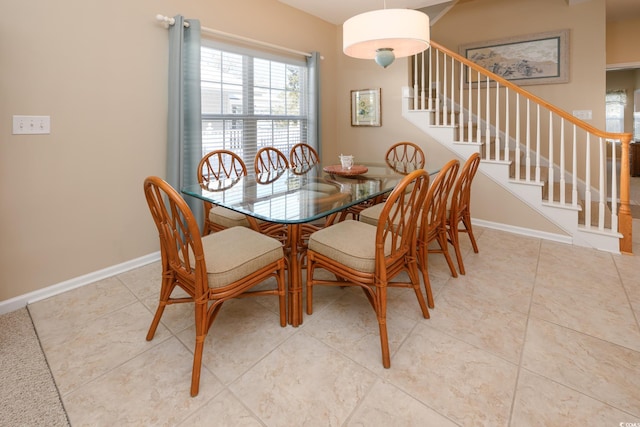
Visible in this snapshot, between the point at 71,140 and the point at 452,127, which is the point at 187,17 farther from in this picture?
the point at 452,127

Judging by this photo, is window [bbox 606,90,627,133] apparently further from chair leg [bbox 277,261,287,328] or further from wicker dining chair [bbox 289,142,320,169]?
chair leg [bbox 277,261,287,328]

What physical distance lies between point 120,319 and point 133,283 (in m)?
0.49

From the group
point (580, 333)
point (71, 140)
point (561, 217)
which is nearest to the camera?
point (580, 333)

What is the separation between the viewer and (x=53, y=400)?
51.9 inches

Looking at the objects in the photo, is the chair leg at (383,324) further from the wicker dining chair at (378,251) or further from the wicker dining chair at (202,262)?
the wicker dining chair at (202,262)

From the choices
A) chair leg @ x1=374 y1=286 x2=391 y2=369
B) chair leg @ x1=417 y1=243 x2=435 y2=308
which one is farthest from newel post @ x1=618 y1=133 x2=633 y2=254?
chair leg @ x1=374 y1=286 x2=391 y2=369

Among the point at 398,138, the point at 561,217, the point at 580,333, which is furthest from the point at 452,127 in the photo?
the point at 580,333

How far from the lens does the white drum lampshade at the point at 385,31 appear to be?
1875 millimetres

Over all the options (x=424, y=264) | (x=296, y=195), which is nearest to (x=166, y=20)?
(x=296, y=195)

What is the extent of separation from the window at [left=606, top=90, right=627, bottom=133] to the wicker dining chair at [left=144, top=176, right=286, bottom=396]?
9.63 meters

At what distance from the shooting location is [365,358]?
154 centimetres

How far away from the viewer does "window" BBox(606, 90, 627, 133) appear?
7.55m

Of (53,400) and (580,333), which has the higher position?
(580,333)

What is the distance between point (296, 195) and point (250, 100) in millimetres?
1790
